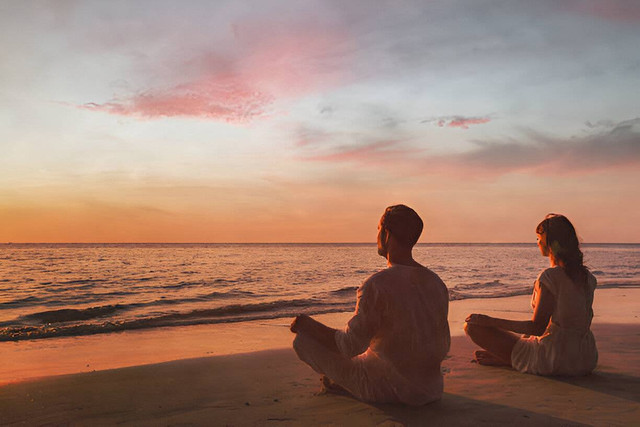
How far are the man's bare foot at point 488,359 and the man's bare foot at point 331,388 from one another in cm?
230

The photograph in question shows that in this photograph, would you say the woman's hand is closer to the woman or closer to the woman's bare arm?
the woman

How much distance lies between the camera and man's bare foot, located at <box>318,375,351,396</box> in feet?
14.7

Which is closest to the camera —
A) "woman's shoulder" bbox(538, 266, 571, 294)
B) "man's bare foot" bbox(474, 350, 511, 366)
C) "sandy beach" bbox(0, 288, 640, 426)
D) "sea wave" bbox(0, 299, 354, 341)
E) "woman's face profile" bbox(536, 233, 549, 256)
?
"sandy beach" bbox(0, 288, 640, 426)

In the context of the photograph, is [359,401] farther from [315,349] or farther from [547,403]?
[547,403]

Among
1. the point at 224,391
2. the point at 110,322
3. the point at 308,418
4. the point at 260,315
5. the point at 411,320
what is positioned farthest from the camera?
the point at 260,315

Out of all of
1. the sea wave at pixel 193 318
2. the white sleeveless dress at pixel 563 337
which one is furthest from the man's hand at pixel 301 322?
the sea wave at pixel 193 318

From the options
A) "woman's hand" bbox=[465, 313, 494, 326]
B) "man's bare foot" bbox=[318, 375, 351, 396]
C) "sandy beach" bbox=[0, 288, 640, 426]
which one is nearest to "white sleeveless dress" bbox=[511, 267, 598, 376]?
"sandy beach" bbox=[0, 288, 640, 426]

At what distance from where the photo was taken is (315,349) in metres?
4.14

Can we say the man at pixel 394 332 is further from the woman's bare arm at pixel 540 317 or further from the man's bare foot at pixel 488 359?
the man's bare foot at pixel 488 359

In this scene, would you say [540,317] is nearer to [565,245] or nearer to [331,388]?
[565,245]

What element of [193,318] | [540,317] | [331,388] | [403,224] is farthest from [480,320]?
[193,318]

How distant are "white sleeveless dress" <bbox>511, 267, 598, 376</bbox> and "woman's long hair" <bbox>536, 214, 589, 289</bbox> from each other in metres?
0.09

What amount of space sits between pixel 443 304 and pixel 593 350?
2.65 m

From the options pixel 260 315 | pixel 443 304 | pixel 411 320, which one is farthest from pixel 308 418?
pixel 260 315
